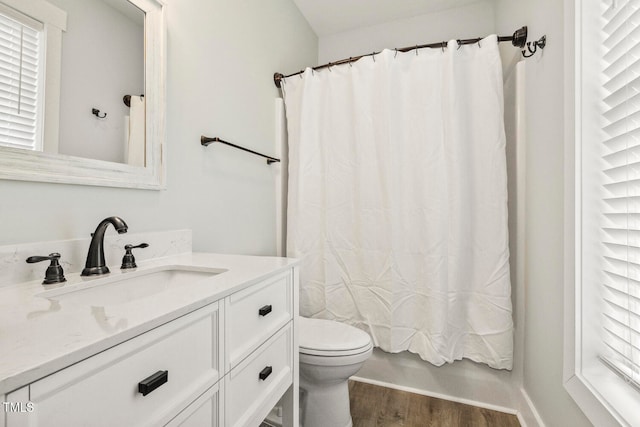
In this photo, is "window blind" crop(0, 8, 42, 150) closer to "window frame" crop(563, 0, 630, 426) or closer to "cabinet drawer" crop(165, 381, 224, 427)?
"cabinet drawer" crop(165, 381, 224, 427)

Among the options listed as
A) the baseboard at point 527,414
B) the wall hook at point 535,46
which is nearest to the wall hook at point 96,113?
the wall hook at point 535,46

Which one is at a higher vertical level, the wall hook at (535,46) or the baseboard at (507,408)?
the wall hook at (535,46)

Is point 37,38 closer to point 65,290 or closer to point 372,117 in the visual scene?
point 65,290

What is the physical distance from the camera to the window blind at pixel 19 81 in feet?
2.58

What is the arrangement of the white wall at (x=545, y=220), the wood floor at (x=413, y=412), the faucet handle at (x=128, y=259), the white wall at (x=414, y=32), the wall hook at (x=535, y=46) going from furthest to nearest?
the white wall at (x=414, y=32) < the wood floor at (x=413, y=412) < the wall hook at (x=535, y=46) < the white wall at (x=545, y=220) < the faucet handle at (x=128, y=259)

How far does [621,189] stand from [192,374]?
4.03ft

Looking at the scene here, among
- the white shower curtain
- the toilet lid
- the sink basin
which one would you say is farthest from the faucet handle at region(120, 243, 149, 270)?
the white shower curtain

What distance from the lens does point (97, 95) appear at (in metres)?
1.00

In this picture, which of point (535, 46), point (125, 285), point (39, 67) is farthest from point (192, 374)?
Answer: point (535, 46)

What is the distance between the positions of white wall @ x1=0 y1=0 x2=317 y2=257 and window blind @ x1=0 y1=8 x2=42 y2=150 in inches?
5.1

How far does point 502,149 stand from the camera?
1.56 m

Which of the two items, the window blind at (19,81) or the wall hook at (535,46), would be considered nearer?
the window blind at (19,81)

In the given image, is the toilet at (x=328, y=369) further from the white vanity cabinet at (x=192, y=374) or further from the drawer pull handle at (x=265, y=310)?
the drawer pull handle at (x=265, y=310)

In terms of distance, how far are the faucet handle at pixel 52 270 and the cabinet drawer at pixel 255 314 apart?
0.45 metres
